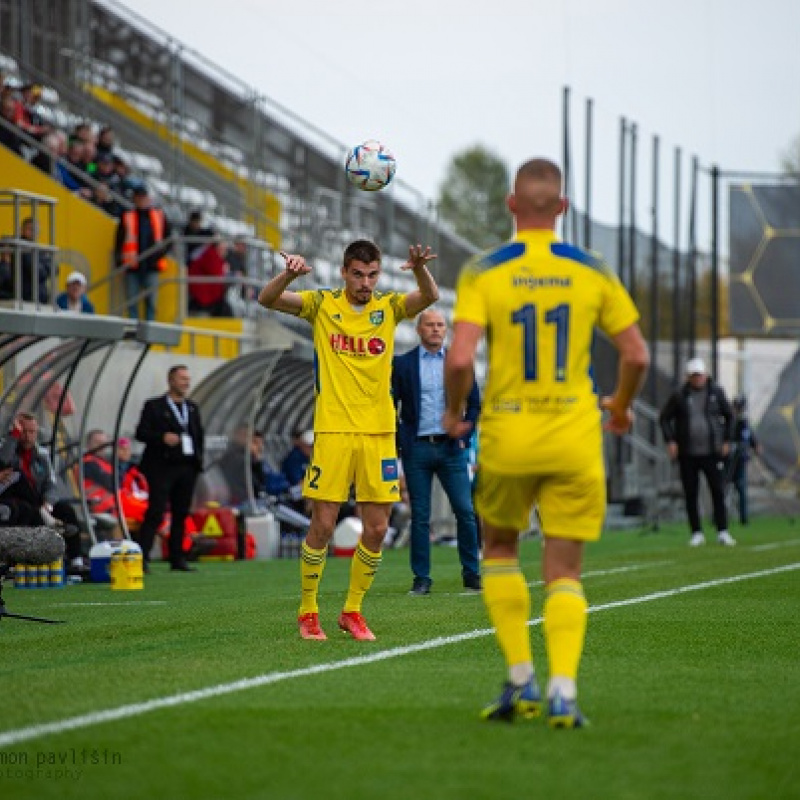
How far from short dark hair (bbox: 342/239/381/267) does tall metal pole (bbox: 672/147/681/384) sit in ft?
88.1

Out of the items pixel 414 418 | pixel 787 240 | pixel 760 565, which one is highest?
pixel 787 240

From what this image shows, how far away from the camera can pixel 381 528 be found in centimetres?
1110

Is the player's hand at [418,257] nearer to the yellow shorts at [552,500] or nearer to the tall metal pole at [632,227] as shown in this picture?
the yellow shorts at [552,500]

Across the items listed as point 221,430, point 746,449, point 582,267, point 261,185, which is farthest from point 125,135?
point 582,267

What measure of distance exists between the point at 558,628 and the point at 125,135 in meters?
26.8

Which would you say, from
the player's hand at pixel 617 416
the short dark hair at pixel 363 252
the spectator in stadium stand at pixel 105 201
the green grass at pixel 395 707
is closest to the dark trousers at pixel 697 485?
the spectator in stadium stand at pixel 105 201

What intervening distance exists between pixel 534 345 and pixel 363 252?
11.6ft

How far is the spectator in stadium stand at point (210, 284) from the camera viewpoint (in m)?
28.6

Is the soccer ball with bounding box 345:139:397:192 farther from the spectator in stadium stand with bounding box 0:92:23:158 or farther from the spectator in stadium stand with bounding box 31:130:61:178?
the spectator in stadium stand with bounding box 0:92:23:158

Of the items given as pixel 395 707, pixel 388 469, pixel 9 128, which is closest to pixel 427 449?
pixel 388 469

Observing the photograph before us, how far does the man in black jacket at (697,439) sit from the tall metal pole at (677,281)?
41.9 ft

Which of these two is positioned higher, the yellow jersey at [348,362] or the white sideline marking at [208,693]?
the yellow jersey at [348,362]

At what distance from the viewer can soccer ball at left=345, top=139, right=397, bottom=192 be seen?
11.8 metres

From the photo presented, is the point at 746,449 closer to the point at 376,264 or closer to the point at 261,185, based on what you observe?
the point at 261,185
